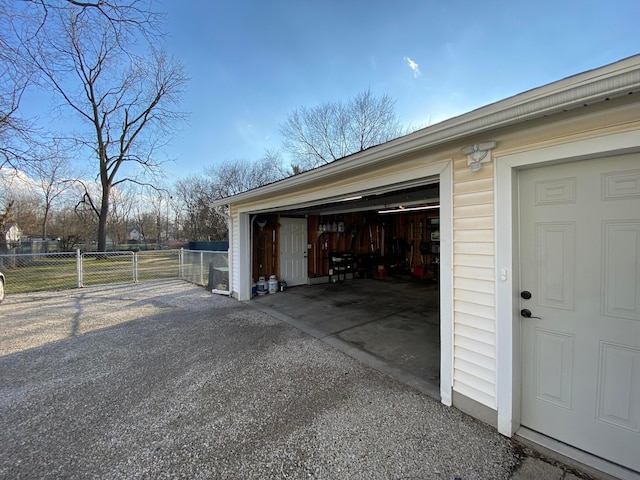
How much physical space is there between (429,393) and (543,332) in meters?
1.14

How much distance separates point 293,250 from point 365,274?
308 cm

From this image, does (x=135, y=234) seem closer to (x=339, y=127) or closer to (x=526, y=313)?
(x=339, y=127)

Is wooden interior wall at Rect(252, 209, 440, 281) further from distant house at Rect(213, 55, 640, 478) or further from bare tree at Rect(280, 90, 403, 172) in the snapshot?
bare tree at Rect(280, 90, 403, 172)

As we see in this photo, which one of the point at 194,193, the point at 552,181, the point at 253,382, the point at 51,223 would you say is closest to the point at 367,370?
the point at 253,382

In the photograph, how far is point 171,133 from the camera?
11.2 meters

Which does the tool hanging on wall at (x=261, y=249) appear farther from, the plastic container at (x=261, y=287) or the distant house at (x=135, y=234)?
the distant house at (x=135, y=234)

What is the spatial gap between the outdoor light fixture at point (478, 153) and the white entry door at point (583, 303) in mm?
284

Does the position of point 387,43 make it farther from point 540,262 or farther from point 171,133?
point 171,133

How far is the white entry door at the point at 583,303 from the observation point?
5.34ft

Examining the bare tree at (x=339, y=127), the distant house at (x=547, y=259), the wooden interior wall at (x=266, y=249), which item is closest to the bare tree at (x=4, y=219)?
the bare tree at (x=339, y=127)

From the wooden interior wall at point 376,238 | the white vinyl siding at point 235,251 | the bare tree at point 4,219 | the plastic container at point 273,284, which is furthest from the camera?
the bare tree at point 4,219

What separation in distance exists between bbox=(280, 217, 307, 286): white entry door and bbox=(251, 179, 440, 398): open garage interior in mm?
29

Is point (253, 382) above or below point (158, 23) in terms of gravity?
below

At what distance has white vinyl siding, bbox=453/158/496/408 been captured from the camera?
6.74 ft
